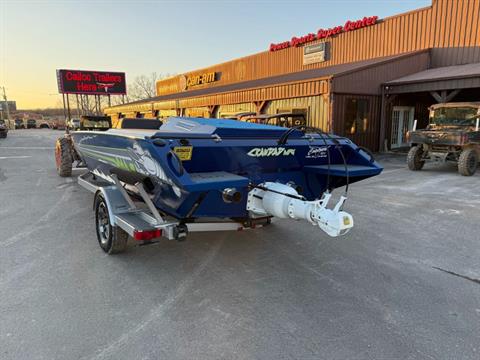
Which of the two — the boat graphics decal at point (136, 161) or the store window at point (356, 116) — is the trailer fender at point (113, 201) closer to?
the boat graphics decal at point (136, 161)

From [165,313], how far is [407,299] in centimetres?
215

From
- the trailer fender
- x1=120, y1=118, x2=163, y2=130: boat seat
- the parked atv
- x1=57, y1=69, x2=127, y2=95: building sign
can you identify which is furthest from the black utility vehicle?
the trailer fender

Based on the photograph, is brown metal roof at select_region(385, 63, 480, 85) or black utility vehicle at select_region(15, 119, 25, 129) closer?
brown metal roof at select_region(385, 63, 480, 85)

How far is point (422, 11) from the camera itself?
1616 cm

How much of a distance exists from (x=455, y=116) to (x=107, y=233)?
11050 millimetres

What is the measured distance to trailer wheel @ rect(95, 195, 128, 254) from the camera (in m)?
→ 4.08

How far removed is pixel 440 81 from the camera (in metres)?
13.4

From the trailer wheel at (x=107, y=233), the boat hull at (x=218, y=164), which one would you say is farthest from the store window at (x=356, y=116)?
the trailer wheel at (x=107, y=233)

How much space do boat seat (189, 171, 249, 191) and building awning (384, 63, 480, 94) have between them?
40.6 feet

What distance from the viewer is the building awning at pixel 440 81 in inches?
491

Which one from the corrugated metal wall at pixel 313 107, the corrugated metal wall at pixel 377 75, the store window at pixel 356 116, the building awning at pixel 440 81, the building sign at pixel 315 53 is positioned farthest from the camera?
the building sign at pixel 315 53

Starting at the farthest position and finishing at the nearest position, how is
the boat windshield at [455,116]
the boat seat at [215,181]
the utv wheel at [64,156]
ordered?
1. the boat windshield at [455,116]
2. the utv wheel at [64,156]
3. the boat seat at [215,181]

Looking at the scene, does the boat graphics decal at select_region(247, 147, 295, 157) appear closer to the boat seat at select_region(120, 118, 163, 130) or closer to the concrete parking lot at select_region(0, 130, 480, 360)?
the concrete parking lot at select_region(0, 130, 480, 360)

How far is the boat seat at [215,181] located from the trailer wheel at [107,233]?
4.68 feet
